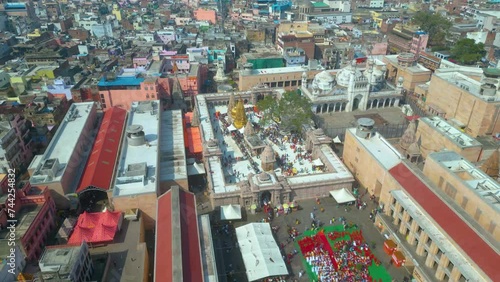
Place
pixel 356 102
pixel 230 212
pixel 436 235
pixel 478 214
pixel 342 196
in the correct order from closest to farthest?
pixel 436 235 → pixel 478 214 → pixel 230 212 → pixel 342 196 → pixel 356 102

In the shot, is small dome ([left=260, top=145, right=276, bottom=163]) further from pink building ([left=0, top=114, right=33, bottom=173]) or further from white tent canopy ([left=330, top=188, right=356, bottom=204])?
pink building ([left=0, top=114, right=33, bottom=173])

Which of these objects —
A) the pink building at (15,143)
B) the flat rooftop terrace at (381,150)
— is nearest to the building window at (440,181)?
the flat rooftop terrace at (381,150)

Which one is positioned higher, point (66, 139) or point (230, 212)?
point (66, 139)

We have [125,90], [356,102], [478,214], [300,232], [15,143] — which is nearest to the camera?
[478,214]

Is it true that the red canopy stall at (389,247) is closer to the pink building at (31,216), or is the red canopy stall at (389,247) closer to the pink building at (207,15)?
the pink building at (31,216)

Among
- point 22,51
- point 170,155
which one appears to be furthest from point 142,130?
point 22,51

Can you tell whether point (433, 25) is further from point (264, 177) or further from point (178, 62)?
point (264, 177)

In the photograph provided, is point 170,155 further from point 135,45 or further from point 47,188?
point 135,45

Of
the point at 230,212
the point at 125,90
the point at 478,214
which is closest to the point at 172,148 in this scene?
the point at 230,212
